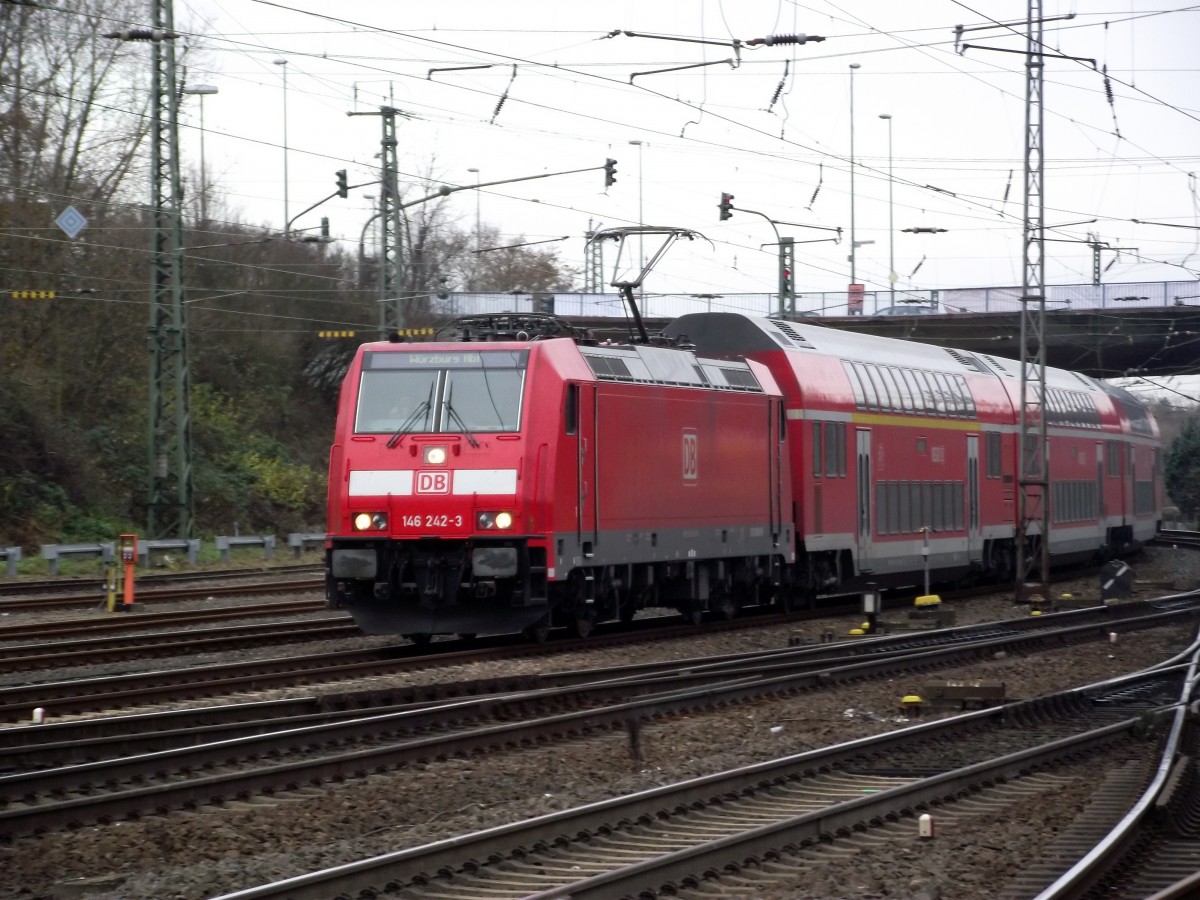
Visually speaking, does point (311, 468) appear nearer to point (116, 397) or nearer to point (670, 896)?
point (116, 397)

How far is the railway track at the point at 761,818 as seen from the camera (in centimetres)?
742

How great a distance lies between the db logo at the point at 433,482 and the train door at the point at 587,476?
1506 millimetres

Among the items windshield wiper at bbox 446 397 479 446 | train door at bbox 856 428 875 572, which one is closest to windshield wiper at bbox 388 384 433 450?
windshield wiper at bbox 446 397 479 446

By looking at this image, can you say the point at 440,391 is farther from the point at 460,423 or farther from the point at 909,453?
the point at 909,453

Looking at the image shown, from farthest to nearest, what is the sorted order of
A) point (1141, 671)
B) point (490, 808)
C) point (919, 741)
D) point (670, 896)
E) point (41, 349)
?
1. point (41, 349)
2. point (1141, 671)
3. point (919, 741)
4. point (490, 808)
5. point (670, 896)

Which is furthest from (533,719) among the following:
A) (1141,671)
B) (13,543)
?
(13,543)

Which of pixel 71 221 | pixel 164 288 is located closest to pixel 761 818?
pixel 164 288

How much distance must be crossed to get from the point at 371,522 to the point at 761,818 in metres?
8.53

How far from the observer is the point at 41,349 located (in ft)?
120

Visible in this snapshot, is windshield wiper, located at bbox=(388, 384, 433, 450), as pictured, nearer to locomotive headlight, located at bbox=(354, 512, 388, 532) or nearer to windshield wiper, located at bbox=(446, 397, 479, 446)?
windshield wiper, located at bbox=(446, 397, 479, 446)

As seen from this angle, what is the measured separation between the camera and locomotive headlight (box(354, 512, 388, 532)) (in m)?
16.9

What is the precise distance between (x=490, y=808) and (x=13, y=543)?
2656 cm

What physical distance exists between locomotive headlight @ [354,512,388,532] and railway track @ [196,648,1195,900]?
272 inches

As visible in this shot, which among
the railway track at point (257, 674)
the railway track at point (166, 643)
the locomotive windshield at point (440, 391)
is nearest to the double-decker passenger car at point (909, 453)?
the railway track at point (257, 674)
